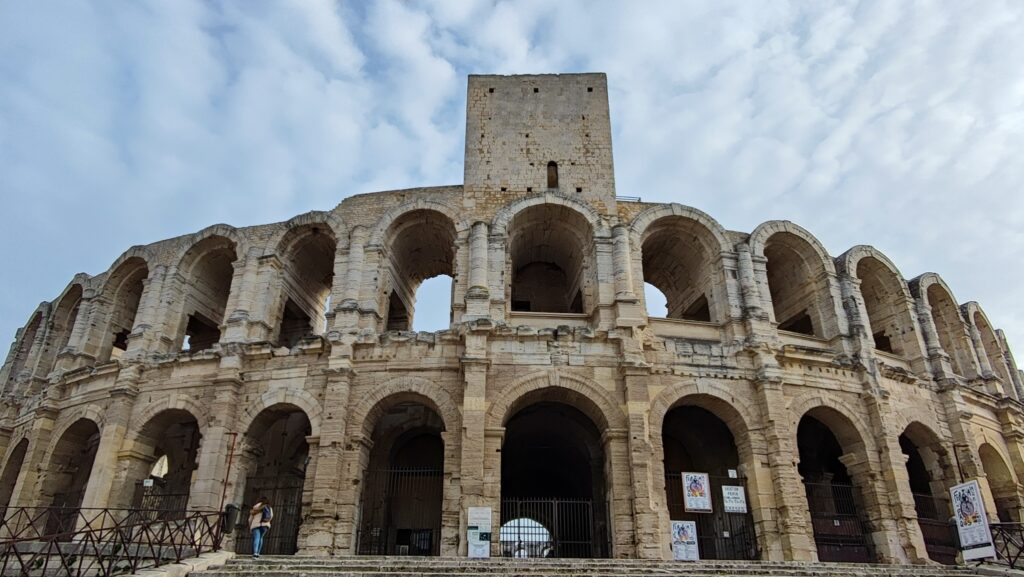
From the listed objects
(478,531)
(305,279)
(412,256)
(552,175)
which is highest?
(552,175)

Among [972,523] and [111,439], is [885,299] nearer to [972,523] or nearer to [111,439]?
[972,523]

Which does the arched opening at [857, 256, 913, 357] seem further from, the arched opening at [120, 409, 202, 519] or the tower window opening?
the arched opening at [120, 409, 202, 519]

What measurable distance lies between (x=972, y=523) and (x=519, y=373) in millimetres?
8685

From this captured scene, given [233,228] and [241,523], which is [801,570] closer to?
[241,523]

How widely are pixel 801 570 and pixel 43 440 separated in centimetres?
1760

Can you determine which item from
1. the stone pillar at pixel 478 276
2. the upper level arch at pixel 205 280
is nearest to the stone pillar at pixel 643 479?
the stone pillar at pixel 478 276

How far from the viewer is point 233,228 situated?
1783 centimetres


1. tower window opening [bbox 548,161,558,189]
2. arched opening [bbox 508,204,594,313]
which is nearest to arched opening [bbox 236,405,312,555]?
arched opening [bbox 508,204,594,313]

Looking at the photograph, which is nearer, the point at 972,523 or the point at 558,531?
the point at 972,523

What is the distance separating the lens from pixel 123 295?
19188 mm

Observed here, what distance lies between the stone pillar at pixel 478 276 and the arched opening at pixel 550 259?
878 mm

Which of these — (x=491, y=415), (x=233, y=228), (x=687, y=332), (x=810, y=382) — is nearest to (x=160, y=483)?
(x=233, y=228)

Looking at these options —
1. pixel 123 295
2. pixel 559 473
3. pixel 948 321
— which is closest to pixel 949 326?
pixel 948 321

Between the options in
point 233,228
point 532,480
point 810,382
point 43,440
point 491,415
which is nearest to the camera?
point 491,415
